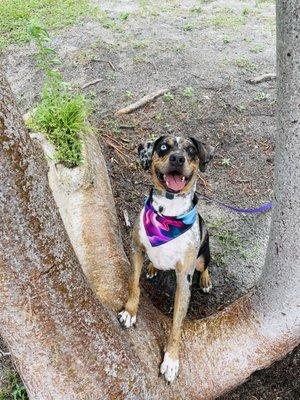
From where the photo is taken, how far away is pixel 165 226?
3.46m

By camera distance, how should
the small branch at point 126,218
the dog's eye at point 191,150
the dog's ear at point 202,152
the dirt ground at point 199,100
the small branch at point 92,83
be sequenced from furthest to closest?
1. the small branch at point 92,83
2. the small branch at point 126,218
3. the dirt ground at point 199,100
4. the dog's ear at point 202,152
5. the dog's eye at point 191,150

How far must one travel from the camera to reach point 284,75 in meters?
2.43

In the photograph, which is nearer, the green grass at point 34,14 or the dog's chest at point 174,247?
the dog's chest at point 174,247

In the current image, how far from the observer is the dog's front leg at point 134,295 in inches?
132

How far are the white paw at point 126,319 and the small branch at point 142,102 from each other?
12.1ft

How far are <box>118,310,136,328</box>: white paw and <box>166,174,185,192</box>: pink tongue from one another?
888 millimetres

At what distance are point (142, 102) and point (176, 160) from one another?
3.54 metres

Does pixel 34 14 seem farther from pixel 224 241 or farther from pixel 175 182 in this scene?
pixel 175 182

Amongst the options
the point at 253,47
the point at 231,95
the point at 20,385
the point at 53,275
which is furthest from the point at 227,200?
the point at 253,47

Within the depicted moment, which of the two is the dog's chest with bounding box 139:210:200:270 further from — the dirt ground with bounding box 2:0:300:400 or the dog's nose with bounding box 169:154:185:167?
the dirt ground with bounding box 2:0:300:400

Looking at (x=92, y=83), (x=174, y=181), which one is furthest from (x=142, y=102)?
(x=174, y=181)

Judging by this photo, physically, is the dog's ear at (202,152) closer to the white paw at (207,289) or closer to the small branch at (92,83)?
the white paw at (207,289)

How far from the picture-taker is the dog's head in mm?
3371

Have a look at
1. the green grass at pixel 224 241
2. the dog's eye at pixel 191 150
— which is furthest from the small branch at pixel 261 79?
the dog's eye at pixel 191 150
